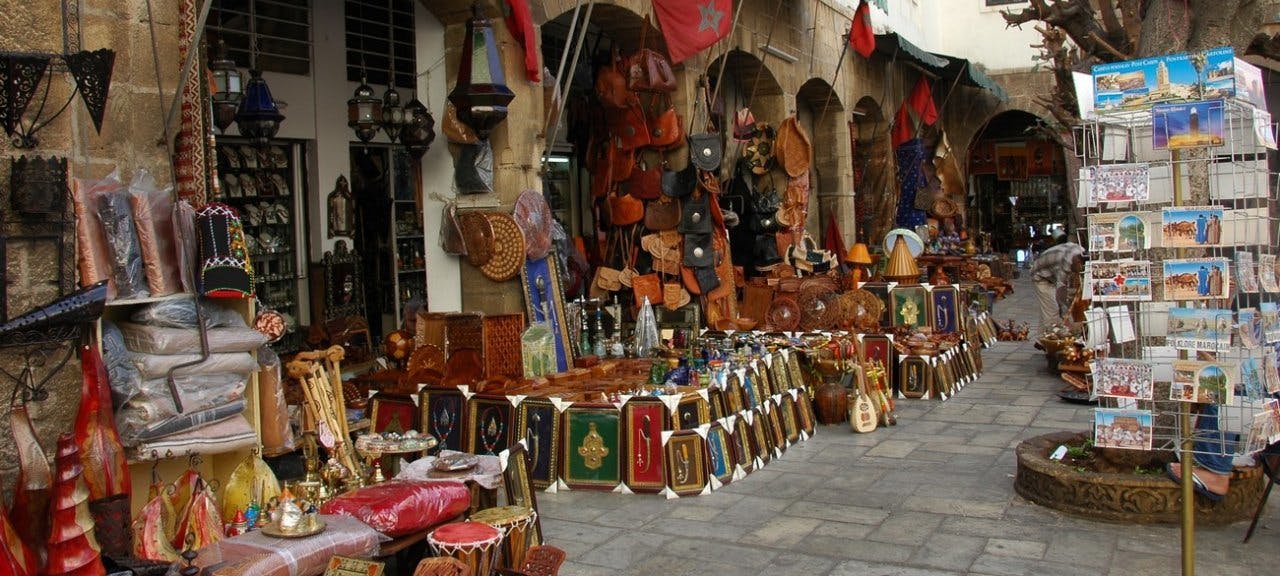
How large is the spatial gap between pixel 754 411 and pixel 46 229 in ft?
15.8

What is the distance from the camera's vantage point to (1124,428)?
5.38 meters

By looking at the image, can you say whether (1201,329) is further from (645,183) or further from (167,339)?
(645,183)

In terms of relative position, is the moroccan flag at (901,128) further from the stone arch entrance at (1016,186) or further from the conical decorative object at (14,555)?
the conical decorative object at (14,555)

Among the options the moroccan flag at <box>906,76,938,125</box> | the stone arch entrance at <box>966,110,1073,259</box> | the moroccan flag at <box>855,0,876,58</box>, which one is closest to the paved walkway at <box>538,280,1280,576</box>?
the moroccan flag at <box>855,0,876,58</box>

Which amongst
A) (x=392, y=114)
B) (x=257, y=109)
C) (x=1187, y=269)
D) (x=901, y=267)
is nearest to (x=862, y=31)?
(x=901, y=267)

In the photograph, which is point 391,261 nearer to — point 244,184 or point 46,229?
point 244,184

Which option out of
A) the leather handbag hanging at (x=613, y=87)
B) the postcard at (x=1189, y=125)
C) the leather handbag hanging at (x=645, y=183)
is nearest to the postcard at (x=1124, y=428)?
the postcard at (x=1189, y=125)

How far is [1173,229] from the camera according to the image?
17.0 ft

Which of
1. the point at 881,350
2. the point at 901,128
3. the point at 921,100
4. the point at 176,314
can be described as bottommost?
the point at 881,350

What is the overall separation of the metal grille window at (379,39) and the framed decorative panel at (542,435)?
170 inches

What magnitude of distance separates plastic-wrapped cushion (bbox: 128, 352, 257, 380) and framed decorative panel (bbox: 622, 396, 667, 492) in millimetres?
2553

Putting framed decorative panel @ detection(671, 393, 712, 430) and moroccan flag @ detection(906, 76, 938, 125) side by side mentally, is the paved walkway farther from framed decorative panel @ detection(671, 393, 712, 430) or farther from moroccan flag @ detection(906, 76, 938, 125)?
moroccan flag @ detection(906, 76, 938, 125)

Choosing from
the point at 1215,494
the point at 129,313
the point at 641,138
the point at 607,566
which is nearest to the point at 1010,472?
the point at 1215,494

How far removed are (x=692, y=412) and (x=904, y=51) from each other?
11.1 m
